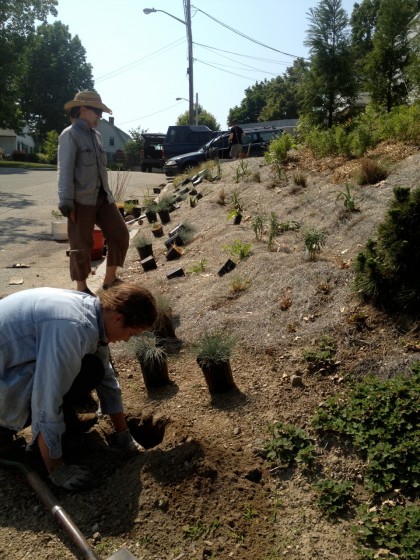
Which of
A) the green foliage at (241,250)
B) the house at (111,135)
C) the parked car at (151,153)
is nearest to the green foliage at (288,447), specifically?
the green foliage at (241,250)

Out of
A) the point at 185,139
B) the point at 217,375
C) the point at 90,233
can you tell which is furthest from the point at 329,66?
the point at 185,139

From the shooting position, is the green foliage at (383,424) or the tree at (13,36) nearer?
the green foliage at (383,424)

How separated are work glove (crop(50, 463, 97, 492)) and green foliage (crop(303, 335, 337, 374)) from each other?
1.57 m

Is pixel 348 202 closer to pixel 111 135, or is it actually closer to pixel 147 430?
pixel 147 430

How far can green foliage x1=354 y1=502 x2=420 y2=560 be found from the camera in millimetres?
2441

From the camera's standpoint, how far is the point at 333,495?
282 cm

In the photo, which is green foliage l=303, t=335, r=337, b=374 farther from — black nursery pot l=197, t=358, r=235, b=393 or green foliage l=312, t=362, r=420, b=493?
black nursery pot l=197, t=358, r=235, b=393

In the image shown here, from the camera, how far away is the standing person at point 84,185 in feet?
16.9

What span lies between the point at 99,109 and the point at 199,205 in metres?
4.95

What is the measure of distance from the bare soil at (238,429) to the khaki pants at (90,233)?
2.53ft

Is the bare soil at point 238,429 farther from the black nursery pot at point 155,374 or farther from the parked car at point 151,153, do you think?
the parked car at point 151,153

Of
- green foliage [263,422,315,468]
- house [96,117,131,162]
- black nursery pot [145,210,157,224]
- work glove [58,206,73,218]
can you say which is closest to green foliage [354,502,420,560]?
green foliage [263,422,315,468]

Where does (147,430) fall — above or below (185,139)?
below

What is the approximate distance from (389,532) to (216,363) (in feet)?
4.85
